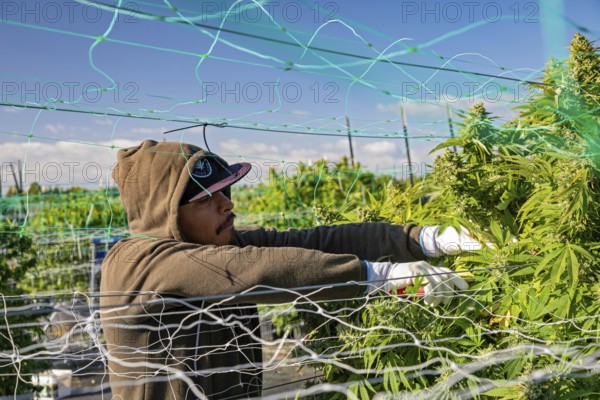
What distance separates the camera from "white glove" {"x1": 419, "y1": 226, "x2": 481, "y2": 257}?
2058 millimetres

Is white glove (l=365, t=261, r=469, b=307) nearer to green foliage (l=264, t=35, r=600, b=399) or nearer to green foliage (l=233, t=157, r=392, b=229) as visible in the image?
green foliage (l=264, t=35, r=600, b=399)

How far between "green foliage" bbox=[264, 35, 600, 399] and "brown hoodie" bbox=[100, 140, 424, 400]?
17 centimetres

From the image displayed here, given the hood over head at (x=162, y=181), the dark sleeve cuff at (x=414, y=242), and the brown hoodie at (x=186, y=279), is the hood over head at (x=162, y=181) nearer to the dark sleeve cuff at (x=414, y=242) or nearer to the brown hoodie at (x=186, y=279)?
the brown hoodie at (x=186, y=279)

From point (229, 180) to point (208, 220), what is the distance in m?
0.16

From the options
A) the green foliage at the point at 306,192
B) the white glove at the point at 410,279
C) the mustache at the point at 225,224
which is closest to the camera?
the white glove at the point at 410,279

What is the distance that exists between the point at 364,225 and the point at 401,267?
40 centimetres

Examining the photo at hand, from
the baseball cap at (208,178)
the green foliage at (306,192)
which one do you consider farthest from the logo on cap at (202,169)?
the green foliage at (306,192)

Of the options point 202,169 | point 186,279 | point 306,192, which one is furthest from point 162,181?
point 306,192

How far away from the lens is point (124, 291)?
1.87 meters

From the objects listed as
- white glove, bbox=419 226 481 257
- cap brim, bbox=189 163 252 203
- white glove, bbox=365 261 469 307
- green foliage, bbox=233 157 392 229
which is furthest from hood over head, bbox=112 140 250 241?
green foliage, bbox=233 157 392 229

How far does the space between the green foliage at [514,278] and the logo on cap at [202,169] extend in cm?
65

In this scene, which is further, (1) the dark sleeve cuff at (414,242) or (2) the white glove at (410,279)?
(1) the dark sleeve cuff at (414,242)

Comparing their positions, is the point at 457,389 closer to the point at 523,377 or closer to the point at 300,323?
the point at 523,377

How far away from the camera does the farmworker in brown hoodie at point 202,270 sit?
5.73 ft
